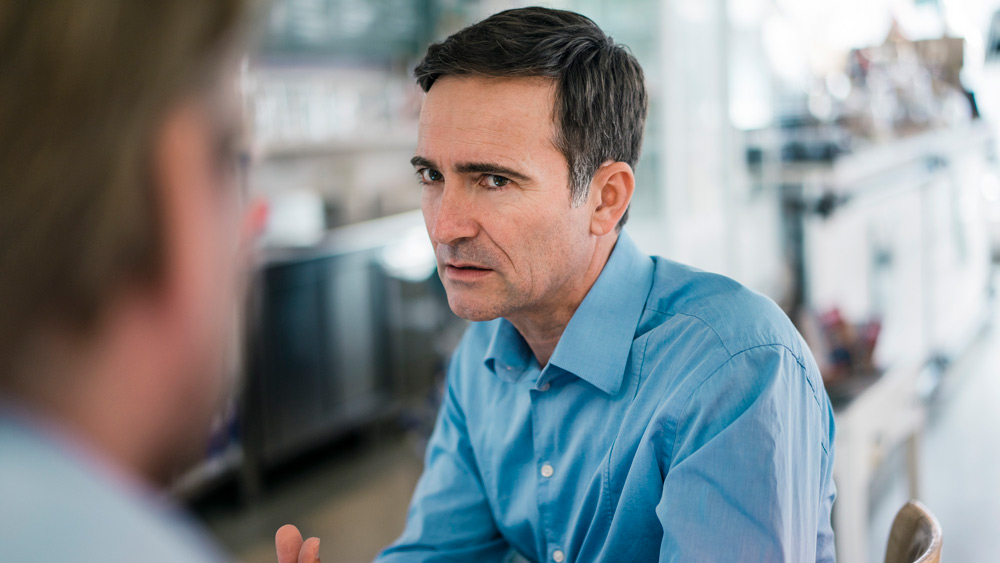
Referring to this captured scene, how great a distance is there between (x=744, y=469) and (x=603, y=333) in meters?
0.29

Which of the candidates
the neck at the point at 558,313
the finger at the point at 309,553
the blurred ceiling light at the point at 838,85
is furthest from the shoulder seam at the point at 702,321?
the blurred ceiling light at the point at 838,85

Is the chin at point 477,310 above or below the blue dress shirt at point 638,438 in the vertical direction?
above

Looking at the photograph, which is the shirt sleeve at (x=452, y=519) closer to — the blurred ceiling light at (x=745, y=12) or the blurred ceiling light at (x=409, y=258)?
the blurred ceiling light at (x=409, y=258)

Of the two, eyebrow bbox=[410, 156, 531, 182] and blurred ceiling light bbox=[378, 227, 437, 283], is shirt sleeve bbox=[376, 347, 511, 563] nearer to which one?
eyebrow bbox=[410, 156, 531, 182]

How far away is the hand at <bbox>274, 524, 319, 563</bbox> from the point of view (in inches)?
43.9

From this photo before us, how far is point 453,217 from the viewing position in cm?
116

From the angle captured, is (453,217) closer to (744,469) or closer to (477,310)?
(477,310)

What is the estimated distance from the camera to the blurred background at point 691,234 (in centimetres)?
302

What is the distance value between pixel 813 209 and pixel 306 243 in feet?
6.67

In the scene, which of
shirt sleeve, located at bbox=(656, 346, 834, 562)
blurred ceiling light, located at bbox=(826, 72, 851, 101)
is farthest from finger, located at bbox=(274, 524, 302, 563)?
blurred ceiling light, located at bbox=(826, 72, 851, 101)

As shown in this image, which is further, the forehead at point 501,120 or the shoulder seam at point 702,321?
the forehead at point 501,120

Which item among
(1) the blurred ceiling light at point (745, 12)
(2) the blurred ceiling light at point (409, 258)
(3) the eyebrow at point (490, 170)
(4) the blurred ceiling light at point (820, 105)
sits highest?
(1) the blurred ceiling light at point (745, 12)

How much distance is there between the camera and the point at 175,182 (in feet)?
1.20

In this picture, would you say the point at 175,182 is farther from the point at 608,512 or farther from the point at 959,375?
the point at 959,375
